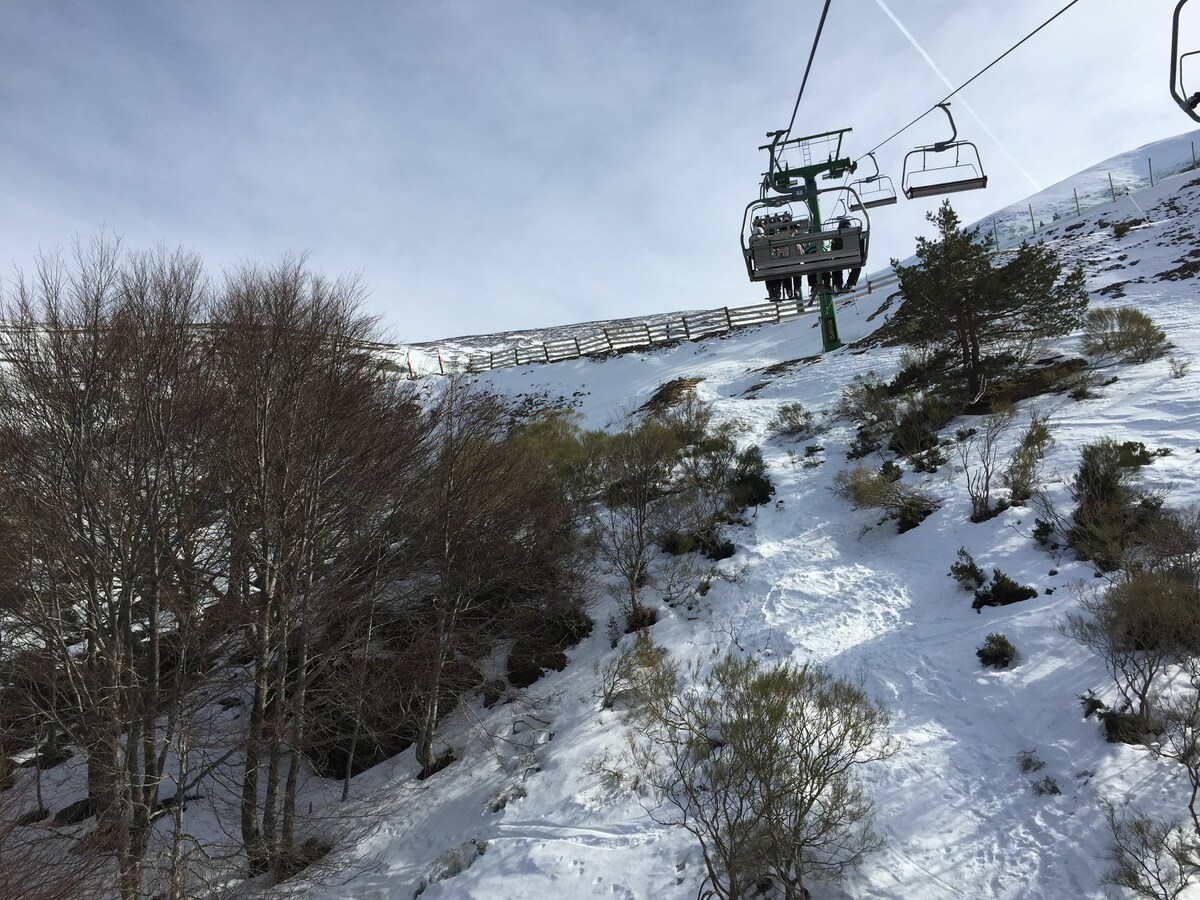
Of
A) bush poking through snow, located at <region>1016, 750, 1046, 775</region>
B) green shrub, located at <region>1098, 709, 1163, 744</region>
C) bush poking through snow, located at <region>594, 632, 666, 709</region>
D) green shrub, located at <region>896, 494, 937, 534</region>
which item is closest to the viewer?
green shrub, located at <region>1098, 709, 1163, 744</region>

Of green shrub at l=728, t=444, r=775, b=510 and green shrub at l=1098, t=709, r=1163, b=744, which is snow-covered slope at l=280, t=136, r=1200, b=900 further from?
green shrub at l=728, t=444, r=775, b=510

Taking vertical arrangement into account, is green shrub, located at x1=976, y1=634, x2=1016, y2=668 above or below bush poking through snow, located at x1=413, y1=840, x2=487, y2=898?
above

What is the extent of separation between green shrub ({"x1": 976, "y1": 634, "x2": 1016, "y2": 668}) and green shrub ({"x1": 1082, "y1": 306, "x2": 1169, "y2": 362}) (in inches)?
471

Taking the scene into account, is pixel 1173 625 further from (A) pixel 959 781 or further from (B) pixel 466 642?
Answer: (B) pixel 466 642

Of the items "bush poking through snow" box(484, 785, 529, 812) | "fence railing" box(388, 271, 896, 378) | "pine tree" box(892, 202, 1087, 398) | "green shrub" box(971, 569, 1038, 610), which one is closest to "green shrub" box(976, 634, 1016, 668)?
"green shrub" box(971, 569, 1038, 610)

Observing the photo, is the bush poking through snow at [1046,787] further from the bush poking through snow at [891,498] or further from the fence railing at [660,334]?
the fence railing at [660,334]

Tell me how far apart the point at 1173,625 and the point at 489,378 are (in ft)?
98.0

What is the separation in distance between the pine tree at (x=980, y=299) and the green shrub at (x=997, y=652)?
29.6 ft

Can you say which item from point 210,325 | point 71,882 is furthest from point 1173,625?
point 210,325

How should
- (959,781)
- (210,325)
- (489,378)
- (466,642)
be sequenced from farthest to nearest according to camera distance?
(489,378) → (466,642) → (210,325) → (959,781)

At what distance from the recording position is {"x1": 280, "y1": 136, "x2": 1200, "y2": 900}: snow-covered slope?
5.95m

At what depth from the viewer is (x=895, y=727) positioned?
752cm

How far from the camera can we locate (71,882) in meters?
5.60

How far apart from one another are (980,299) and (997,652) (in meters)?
10.3
